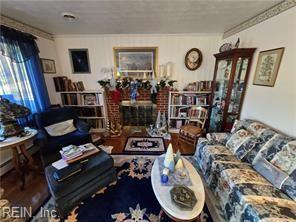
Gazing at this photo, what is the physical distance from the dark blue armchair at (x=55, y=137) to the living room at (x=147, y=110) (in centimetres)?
2

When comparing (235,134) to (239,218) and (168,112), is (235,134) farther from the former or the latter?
(168,112)

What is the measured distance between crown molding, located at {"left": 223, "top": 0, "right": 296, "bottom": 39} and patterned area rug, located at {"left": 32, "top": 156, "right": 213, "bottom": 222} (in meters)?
2.73

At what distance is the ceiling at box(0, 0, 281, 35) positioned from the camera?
5.91 ft

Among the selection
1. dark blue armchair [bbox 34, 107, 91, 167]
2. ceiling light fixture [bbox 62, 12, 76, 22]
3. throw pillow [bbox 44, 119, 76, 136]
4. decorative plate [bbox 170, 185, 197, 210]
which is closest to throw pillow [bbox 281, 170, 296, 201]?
decorative plate [bbox 170, 185, 197, 210]

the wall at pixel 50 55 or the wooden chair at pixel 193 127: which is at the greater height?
the wall at pixel 50 55

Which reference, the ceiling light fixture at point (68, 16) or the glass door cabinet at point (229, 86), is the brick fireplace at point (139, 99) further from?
the ceiling light fixture at point (68, 16)

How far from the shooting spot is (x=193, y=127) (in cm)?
295

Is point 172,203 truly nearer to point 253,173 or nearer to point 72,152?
point 253,173

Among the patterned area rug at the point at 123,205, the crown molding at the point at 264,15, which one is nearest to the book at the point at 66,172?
the patterned area rug at the point at 123,205

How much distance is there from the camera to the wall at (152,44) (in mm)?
3266

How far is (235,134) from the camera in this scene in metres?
2.10

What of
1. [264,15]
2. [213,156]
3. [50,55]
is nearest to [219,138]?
[213,156]

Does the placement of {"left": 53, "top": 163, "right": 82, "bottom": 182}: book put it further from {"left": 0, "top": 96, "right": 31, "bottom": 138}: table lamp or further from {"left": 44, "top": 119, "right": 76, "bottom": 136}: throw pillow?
{"left": 44, "top": 119, "right": 76, "bottom": 136}: throw pillow

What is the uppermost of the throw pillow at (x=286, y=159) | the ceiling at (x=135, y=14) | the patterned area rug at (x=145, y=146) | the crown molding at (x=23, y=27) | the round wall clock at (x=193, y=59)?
the ceiling at (x=135, y=14)
